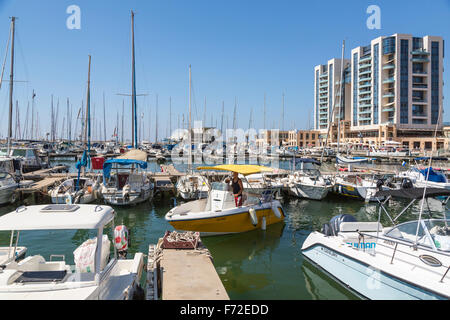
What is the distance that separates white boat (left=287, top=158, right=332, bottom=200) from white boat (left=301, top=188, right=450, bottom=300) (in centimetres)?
1228

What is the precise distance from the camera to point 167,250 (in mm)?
9008

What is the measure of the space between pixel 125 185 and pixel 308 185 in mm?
12349

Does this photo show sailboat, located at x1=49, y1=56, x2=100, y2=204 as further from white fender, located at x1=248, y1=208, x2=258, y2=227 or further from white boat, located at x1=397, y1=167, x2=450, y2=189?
white boat, located at x1=397, y1=167, x2=450, y2=189

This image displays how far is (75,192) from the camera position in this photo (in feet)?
62.3

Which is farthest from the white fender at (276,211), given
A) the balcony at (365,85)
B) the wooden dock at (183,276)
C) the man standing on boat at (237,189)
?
the balcony at (365,85)

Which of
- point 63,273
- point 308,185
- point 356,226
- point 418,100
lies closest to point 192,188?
point 308,185

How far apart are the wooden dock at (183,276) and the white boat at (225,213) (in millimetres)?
2829

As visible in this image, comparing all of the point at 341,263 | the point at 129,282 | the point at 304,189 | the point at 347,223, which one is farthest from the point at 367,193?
the point at 129,282

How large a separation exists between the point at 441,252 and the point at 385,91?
3896 inches

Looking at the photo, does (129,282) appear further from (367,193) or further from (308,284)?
(367,193)

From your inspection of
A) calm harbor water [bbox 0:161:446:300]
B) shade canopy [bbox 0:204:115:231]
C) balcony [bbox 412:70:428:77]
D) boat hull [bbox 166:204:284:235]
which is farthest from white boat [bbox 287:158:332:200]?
balcony [bbox 412:70:428:77]

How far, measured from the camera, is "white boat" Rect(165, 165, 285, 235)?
12104mm

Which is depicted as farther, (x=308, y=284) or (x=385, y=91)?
(x=385, y=91)
